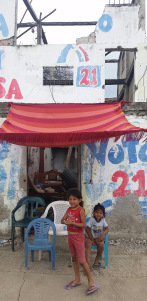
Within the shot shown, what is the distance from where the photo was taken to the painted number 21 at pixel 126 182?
5.33 metres

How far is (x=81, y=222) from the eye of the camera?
3627 millimetres

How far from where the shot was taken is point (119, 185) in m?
5.34


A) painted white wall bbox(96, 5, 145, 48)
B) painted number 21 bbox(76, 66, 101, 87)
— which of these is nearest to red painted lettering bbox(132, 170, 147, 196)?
painted number 21 bbox(76, 66, 101, 87)

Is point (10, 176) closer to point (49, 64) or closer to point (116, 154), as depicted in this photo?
point (116, 154)

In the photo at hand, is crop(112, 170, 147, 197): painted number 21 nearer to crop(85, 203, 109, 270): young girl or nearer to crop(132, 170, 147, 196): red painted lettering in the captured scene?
crop(132, 170, 147, 196): red painted lettering

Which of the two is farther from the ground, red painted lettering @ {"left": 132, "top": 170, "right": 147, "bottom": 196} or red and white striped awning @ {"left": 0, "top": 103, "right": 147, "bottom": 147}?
red and white striped awning @ {"left": 0, "top": 103, "right": 147, "bottom": 147}

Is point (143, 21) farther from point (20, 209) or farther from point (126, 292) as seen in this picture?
point (126, 292)

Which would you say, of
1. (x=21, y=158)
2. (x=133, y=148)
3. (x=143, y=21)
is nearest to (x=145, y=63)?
(x=143, y=21)

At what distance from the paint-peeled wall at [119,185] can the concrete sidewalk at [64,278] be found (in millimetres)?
571

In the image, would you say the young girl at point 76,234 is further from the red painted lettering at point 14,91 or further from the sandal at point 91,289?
the red painted lettering at point 14,91

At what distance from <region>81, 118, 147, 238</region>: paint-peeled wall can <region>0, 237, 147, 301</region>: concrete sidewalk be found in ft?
1.87

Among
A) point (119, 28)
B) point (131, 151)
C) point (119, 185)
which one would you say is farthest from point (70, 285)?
point (119, 28)

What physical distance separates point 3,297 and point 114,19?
41.9 feet

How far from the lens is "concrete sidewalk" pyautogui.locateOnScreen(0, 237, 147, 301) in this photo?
11.3 feet
